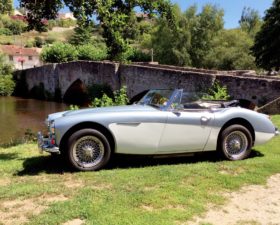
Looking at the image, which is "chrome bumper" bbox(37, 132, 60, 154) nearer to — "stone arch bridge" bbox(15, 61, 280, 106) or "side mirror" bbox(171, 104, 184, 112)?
"side mirror" bbox(171, 104, 184, 112)

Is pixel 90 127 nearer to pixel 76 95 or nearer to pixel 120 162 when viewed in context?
pixel 120 162

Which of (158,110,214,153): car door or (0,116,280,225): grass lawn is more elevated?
(158,110,214,153): car door

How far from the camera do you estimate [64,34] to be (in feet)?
352

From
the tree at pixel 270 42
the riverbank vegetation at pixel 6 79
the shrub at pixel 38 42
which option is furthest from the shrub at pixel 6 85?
the shrub at pixel 38 42

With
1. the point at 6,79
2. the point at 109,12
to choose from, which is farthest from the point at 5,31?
the point at 109,12

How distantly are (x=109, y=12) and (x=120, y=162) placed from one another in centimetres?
318

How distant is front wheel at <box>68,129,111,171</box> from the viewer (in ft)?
19.0

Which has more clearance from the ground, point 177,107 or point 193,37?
point 193,37

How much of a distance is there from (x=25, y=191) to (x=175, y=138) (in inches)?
93.5

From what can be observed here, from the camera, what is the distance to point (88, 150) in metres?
5.86

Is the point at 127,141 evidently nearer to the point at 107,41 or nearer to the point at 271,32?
the point at 107,41

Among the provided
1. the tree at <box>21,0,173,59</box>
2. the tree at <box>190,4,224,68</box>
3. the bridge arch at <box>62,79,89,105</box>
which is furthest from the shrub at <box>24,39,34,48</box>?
the tree at <box>21,0,173,59</box>

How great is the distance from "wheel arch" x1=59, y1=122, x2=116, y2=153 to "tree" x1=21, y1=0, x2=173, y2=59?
2.59 meters

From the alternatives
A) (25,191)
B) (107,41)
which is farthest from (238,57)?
(25,191)
